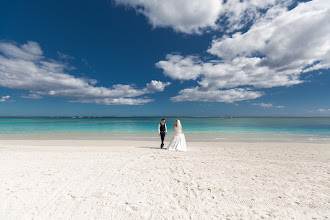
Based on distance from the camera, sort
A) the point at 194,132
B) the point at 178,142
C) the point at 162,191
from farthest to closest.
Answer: the point at 194,132 < the point at 178,142 < the point at 162,191

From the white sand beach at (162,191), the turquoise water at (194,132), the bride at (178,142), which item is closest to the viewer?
the white sand beach at (162,191)

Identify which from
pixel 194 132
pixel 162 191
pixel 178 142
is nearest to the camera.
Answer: pixel 162 191

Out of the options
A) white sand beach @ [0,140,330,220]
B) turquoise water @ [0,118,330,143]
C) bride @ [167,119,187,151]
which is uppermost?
bride @ [167,119,187,151]

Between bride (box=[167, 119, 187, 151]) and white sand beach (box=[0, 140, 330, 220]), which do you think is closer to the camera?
white sand beach (box=[0, 140, 330, 220])

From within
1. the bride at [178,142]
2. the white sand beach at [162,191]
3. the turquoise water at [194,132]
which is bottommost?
the turquoise water at [194,132]

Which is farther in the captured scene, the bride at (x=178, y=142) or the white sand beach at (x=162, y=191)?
the bride at (x=178, y=142)

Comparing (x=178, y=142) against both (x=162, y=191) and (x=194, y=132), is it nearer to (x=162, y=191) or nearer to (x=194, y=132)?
(x=162, y=191)

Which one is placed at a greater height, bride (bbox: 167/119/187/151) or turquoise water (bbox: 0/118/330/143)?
bride (bbox: 167/119/187/151)

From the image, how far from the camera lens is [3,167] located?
7.74 m

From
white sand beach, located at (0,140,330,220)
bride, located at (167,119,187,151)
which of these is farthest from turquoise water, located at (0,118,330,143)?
white sand beach, located at (0,140,330,220)

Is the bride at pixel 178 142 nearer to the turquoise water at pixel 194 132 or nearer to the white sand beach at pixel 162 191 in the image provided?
the white sand beach at pixel 162 191

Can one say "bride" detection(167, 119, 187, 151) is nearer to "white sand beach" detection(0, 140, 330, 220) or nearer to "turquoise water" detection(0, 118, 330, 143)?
"white sand beach" detection(0, 140, 330, 220)

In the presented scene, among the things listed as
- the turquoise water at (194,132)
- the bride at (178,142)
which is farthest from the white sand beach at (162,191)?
the turquoise water at (194,132)

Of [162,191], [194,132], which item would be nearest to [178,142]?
[162,191]
